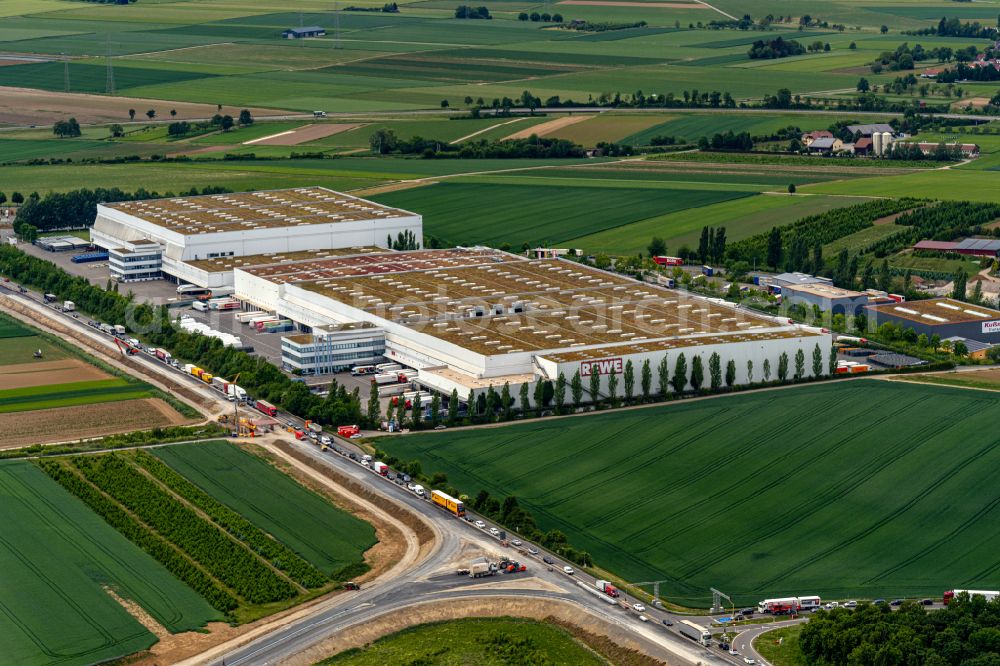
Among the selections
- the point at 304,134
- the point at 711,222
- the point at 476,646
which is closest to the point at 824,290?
the point at 711,222

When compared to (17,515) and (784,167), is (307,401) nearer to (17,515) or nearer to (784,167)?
(17,515)

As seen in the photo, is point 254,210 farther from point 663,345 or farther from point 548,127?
point 663,345

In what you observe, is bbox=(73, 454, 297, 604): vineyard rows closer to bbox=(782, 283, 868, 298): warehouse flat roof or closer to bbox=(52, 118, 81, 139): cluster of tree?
bbox=(782, 283, 868, 298): warehouse flat roof

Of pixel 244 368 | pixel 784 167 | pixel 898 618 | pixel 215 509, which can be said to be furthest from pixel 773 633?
pixel 784 167

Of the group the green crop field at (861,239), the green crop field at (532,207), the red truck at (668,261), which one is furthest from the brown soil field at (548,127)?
the green crop field at (861,239)

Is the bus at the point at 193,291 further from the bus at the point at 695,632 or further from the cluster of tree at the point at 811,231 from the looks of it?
the bus at the point at 695,632

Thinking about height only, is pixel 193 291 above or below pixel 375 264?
below

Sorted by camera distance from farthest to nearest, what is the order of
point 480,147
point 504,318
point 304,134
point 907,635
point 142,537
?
1. point 304,134
2. point 480,147
3. point 504,318
4. point 142,537
5. point 907,635
